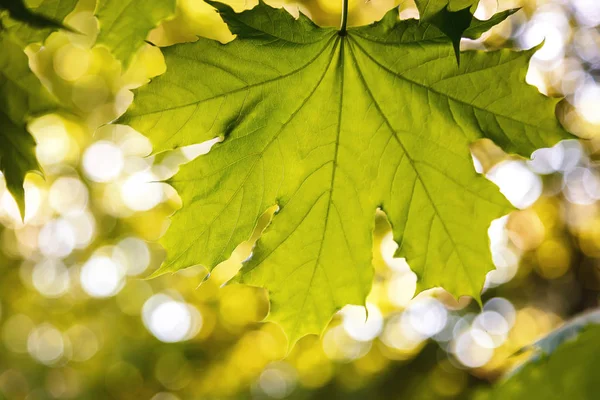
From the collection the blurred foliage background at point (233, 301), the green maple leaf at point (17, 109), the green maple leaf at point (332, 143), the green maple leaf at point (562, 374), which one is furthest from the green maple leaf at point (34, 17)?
the blurred foliage background at point (233, 301)

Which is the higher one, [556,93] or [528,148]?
[556,93]

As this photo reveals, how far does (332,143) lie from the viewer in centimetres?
127

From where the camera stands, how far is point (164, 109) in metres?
1.08

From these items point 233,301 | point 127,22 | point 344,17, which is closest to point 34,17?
point 127,22

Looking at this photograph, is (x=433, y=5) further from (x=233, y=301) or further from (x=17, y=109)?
(x=233, y=301)

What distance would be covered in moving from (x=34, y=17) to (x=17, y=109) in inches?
7.6

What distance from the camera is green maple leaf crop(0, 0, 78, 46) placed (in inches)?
35.5

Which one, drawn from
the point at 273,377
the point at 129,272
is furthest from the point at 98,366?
the point at 273,377

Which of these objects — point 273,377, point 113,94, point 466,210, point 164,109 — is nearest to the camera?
point 164,109

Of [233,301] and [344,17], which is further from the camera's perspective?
[233,301]

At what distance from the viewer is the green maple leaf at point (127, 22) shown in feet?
2.96

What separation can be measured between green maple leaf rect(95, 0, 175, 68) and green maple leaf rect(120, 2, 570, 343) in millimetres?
139

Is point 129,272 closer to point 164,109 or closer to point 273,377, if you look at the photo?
point 273,377

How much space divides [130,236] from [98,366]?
1852 millimetres
